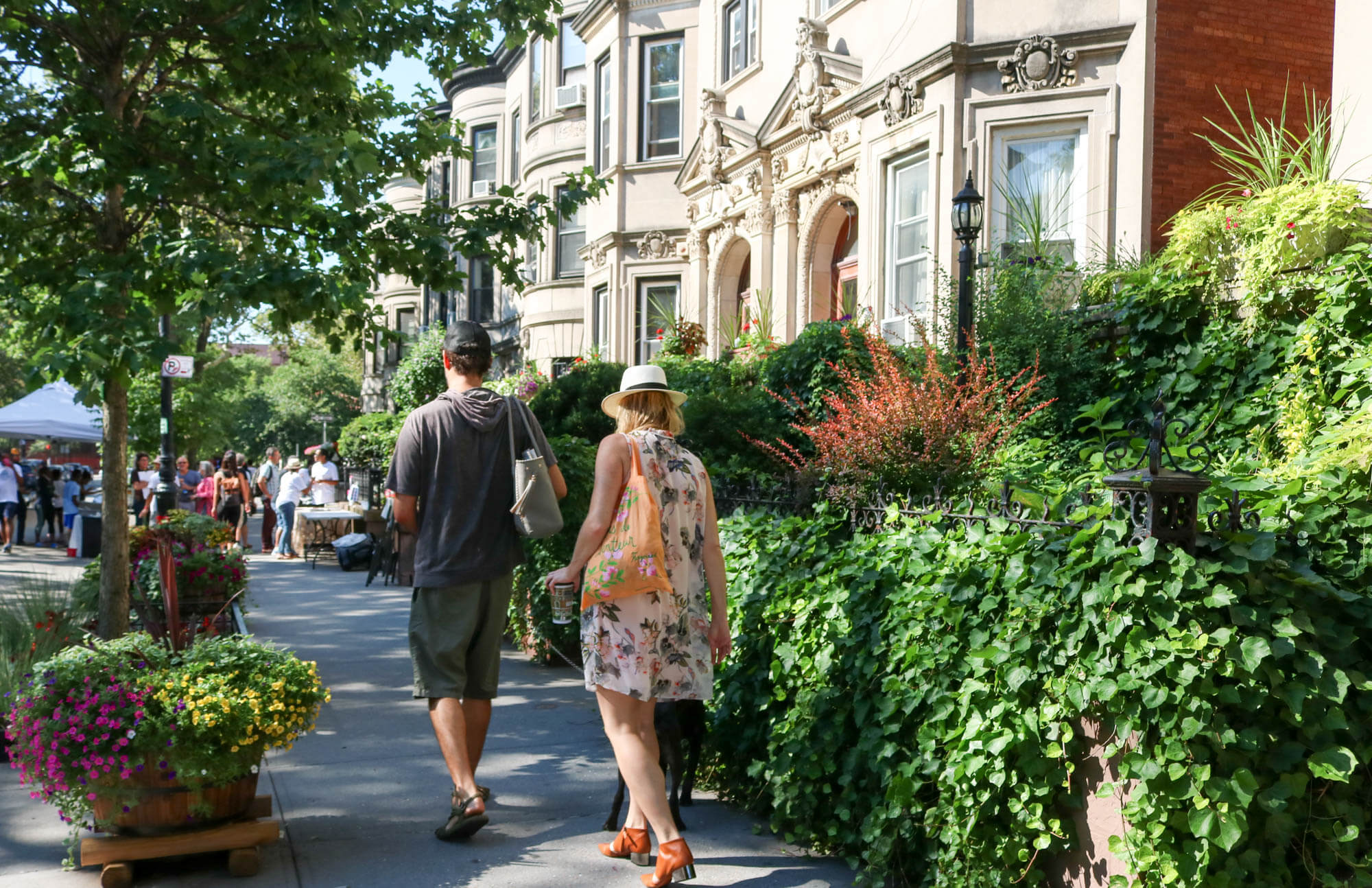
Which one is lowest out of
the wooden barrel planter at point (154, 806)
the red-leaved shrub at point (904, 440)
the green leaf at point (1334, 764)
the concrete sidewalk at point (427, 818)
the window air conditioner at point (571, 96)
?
the concrete sidewalk at point (427, 818)

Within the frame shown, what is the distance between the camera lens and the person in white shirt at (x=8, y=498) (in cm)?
1986

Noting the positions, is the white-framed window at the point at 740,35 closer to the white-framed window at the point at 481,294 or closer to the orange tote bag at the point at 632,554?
the orange tote bag at the point at 632,554

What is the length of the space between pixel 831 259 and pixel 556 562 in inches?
338

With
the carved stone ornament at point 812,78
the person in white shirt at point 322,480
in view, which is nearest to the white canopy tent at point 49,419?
the person in white shirt at point 322,480

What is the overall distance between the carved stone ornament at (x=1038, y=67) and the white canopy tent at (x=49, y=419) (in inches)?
622

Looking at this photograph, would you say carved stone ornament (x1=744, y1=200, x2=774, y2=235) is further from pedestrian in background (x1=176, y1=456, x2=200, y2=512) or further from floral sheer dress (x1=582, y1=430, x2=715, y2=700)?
floral sheer dress (x1=582, y1=430, x2=715, y2=700)

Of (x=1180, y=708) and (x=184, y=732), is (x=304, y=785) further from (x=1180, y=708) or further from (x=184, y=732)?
(x=1180, y=708)

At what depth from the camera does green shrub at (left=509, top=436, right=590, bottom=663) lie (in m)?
8.66

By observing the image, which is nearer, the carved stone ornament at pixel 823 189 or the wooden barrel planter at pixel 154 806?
the wooden barrel planter at pixel 154 806

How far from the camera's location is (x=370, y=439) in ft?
88.7

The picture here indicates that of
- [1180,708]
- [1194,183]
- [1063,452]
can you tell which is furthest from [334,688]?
[1194,183]

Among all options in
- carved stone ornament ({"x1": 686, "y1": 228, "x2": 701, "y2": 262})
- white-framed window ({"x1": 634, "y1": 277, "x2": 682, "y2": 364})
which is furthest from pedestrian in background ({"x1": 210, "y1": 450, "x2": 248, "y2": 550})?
carved stone ornament ({"x1": 686, "y1": 228, "x2": 701, "y2": 262})

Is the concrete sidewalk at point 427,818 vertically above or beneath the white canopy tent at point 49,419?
beneath

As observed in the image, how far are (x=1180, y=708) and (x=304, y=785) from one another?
4.18 m
